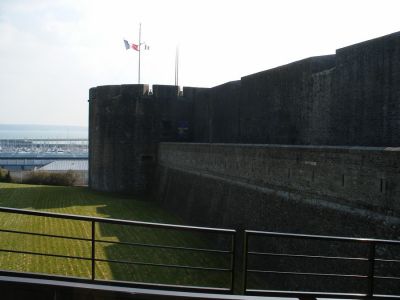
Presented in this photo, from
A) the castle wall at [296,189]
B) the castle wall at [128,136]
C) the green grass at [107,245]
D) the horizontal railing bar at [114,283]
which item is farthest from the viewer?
the castle wall at [128,136]

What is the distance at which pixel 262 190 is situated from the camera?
1002 centimetres

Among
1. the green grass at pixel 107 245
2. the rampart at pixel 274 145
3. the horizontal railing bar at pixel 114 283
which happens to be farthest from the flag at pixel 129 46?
the horizontal railing bar at pixel 114 283

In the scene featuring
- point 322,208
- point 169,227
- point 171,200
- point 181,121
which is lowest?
point 171,200

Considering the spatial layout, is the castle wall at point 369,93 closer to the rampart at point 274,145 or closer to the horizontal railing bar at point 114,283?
the rampart at point 274,145

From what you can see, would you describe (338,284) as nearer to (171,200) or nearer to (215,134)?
(171,200)

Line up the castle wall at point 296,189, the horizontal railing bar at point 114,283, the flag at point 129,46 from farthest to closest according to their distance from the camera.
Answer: the flag at point 129,46 < the castle wall at point 296,189 < the horizontal railing bar at point 114,283

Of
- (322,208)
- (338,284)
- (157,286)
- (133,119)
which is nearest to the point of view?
(157,286)

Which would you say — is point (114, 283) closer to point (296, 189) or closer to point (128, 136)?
point (296, 189)

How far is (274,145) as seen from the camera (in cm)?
973

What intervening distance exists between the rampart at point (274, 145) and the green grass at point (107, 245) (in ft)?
4.25

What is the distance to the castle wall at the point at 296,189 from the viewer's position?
20.9 feet

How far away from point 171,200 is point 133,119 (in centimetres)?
516

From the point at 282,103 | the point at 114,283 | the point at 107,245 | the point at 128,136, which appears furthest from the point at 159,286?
the point at 128,136

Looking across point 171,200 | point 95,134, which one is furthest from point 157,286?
point 95,134
